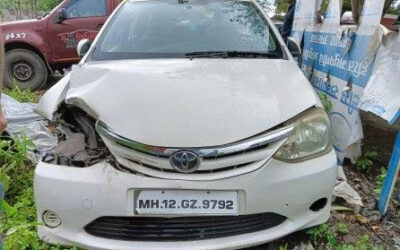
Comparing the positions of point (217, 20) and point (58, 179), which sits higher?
point (217, 20)

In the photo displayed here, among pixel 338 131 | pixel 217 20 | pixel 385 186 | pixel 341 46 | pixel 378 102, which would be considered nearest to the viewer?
pixel 385 186

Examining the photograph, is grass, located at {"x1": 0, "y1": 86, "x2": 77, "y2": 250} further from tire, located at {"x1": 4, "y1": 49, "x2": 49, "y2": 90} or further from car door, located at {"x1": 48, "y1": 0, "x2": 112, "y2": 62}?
car door, located at {"x1": 48, "y1": 0, "x2": 112, "y2": 62}

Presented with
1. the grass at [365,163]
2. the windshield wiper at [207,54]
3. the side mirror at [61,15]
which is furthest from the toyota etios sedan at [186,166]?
the side mirror at [61,15]

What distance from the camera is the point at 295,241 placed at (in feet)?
7.88

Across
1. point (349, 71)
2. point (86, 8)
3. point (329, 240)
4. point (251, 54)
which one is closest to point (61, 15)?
point (86, 8)

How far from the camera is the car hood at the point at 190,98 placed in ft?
6.66

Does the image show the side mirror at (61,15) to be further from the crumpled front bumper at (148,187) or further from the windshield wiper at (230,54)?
the crumpled front bumper at (148,187)

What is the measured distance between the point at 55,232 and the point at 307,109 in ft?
4.86

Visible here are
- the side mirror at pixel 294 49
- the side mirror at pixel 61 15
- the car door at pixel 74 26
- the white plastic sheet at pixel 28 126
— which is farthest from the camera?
the car door at pixel 74 26

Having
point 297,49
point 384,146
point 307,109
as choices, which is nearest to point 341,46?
point 297,49

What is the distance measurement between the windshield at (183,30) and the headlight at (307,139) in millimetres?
926

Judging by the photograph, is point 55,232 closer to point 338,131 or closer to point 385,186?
point 385,186

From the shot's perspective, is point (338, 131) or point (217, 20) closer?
point (217, 20)

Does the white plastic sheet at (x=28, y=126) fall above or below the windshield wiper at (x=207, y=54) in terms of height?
below
